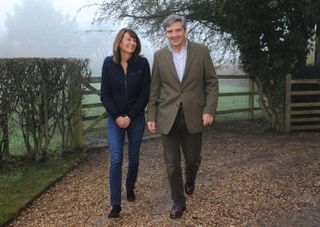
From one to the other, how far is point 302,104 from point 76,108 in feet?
18.6

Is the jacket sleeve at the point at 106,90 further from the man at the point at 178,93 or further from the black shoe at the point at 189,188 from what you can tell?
the black shoe at the point at 189,188

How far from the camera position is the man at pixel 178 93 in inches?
196

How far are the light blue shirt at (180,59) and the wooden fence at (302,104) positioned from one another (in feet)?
22.8

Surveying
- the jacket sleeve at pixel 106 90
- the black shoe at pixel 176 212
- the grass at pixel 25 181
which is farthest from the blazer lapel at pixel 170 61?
the grass at pixel 25 181

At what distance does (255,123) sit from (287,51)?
301 centimetres

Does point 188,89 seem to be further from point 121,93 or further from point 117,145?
point 117,145

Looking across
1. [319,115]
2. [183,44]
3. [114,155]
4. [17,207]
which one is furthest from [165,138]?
[319,115]

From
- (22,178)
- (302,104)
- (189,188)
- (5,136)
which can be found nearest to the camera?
(189,188)

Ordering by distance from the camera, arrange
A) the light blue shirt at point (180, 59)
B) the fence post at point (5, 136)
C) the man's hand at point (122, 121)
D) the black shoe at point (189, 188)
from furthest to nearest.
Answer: the fence post at point (5, 136)
the black shoe at point (189, 188)
the man's hand at point (122, 121)
the light blue shirt at point (180, 59)

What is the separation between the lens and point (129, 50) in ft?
17.0

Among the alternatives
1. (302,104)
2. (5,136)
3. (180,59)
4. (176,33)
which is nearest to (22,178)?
(5,136)

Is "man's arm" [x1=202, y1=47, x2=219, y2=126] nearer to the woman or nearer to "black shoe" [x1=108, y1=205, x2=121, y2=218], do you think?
the woman

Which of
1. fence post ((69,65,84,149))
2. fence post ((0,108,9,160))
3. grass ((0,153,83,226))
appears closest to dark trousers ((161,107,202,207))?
grass ((0,153,83,226))

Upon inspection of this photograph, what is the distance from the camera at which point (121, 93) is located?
5.22 metres
